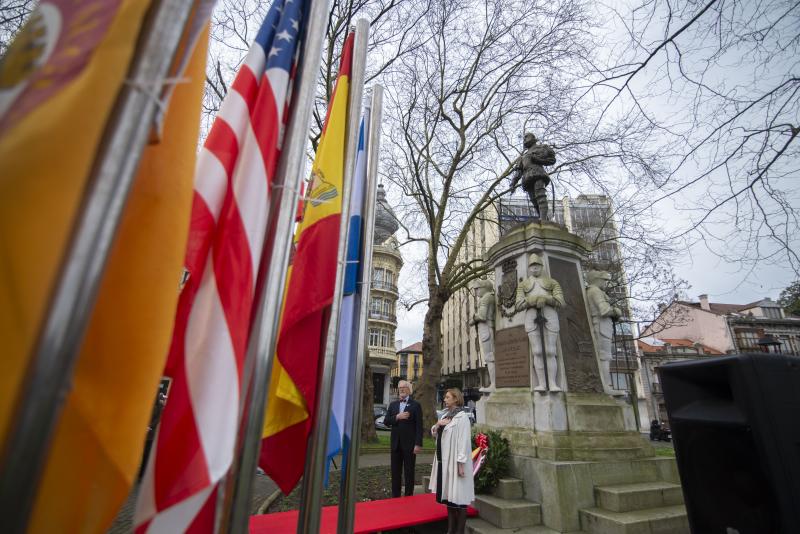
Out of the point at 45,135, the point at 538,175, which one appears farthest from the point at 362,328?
the point at 538,175

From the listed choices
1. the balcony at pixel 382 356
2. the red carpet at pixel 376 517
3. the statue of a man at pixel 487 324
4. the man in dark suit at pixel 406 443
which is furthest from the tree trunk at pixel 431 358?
the balcony at pixel 382 356

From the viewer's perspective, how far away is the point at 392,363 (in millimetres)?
37844

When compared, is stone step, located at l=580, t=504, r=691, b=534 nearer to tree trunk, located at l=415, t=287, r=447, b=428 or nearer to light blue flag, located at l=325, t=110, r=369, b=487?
light blue flag, located at l=325, t=110, r=369, b=487

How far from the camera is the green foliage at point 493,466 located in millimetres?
4852

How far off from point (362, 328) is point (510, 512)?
3525 millimetres

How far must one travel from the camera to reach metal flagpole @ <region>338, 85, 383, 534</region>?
1.97 m

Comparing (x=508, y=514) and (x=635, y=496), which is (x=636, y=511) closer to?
(x=635, y=496)

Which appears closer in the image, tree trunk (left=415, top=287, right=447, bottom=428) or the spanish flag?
the spanish flag

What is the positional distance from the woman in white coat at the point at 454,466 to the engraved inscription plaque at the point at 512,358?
4.74 feet

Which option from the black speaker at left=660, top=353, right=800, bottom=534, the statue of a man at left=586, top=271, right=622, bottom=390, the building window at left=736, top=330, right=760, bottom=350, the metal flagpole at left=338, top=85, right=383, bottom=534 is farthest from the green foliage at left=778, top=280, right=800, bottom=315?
the building window at left=736, top=330, right=760, bottom=350

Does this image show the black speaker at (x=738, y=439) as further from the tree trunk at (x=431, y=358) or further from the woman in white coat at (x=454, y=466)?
the tree trunk at (x=431, y=358)

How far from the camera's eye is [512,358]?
19.3 ft

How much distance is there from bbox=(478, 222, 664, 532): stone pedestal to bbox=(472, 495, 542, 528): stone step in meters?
0.13

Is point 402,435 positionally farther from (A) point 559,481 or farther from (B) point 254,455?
(B) point 254,455
